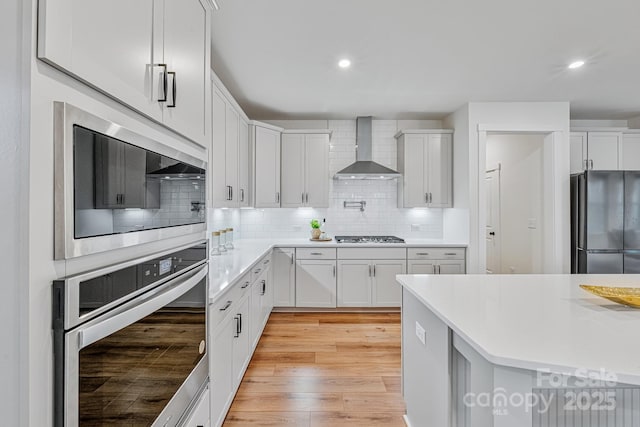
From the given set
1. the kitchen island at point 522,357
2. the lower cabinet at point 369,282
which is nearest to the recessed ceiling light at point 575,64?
the kitchen island at point 522,357

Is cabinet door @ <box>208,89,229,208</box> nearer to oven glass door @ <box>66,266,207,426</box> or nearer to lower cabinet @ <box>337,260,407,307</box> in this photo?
oven glass door @ <box>66,266,207,426</box>

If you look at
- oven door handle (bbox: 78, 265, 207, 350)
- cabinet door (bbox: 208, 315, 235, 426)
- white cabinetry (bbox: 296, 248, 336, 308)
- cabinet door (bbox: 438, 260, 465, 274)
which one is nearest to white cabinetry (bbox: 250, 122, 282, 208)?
white cabinetry (bbox: 296, 248, 336, 308)

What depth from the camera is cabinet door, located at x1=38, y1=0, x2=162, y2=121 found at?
0.60 metres

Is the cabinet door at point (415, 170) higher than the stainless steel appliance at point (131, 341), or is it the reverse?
the cabinet door at point (415, 170)

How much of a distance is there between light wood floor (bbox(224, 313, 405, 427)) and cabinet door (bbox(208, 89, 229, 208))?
1.45 meters

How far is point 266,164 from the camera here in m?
4.20

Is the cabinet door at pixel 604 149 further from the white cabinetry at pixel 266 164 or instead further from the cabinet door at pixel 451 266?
the white cabinetry at pixel 266 164

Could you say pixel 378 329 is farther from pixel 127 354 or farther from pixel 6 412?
pixel 6 412

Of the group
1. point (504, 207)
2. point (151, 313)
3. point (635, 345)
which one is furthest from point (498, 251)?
point (151, 313)

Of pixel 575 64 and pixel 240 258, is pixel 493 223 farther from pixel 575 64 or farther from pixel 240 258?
pixel 240 258

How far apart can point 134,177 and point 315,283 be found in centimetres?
342

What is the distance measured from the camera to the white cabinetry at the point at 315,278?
4.11 meters

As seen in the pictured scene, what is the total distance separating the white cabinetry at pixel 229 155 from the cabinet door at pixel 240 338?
89cm

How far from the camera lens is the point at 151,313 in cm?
95
